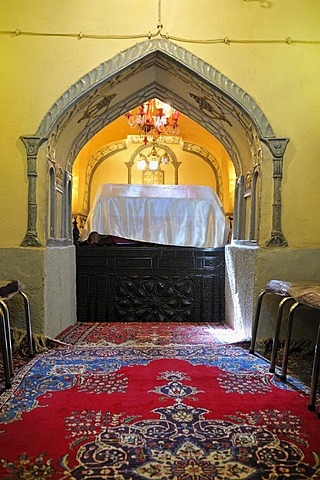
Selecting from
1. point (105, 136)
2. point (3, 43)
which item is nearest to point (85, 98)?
point (3, 43)

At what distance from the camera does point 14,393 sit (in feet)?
9.61

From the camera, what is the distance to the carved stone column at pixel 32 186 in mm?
4211

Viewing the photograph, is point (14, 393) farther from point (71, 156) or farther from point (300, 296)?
point (71, 156)

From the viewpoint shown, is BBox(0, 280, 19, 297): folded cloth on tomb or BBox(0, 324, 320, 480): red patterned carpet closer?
BBox(0, 324, 320, 480): red patterned carpet

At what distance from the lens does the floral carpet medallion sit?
6.49 ft

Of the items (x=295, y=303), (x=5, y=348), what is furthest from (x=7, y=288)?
(x=295, y=303)

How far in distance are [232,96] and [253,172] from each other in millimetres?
789

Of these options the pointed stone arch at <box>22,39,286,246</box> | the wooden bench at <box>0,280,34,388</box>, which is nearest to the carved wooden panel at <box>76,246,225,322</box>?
the pointed stone arch at <box>22,39,286,246</box>

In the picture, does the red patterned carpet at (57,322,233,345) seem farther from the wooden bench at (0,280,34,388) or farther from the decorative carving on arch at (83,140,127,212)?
the decorative carving on arch at (83,140,127,212)

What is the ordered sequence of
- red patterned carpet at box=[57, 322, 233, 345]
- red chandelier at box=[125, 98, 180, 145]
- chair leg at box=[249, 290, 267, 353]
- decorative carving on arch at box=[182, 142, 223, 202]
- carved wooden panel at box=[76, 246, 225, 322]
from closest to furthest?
chair leg at box=[249, 290, 267, 353] → red patterned carpet at box=[57, 322, 233, 345] → carved wooden panel at box=[76, 246, 225, 322] → red chandelier at box=[125, 98, 180, 145] → decorative carving on arch at box=[182, 142, 223, 202]

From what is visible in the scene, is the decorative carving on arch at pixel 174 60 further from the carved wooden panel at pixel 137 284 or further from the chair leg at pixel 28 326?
the carved wooden panel at pixel 137 284

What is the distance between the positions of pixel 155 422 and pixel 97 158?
8.57 metres

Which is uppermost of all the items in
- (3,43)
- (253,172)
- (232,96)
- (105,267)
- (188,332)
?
(3,43)

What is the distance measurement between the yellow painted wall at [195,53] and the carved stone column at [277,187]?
6cm
